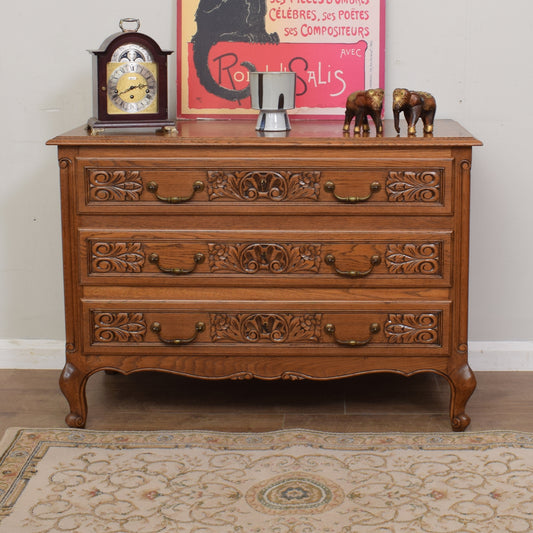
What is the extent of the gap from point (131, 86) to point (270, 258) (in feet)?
2.25

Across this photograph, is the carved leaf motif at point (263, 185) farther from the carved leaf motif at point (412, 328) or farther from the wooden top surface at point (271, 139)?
the carved leaf motif at point (412, 328)

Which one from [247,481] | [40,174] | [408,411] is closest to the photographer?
[247,481]

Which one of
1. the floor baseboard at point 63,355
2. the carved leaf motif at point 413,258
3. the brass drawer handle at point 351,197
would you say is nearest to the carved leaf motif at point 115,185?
the brass drawer handle at point 351,197

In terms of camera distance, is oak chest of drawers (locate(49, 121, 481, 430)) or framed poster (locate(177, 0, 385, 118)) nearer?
oak chest of drawers (locate(49, 121, 481, 430))

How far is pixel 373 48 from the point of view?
2982 millimetres

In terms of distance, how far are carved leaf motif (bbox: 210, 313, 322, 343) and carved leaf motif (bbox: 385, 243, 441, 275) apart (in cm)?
27

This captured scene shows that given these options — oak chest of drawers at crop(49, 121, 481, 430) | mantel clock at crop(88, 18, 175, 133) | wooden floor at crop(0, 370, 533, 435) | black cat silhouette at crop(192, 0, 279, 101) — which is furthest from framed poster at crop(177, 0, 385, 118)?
wooden floor at crop(0, 370, 533, 435)

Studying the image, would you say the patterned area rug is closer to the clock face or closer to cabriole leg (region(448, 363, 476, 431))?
cabriole leg (region(448, 363, 476, 431))

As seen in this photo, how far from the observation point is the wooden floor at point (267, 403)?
2723 millimetres

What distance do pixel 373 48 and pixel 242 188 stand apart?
2.73 feet

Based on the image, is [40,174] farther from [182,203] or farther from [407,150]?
[407,150]

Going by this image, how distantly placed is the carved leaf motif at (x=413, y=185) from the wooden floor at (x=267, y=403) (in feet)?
2.38

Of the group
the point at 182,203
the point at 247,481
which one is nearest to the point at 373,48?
the point at 182,203

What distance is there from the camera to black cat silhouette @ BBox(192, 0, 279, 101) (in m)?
2.97
